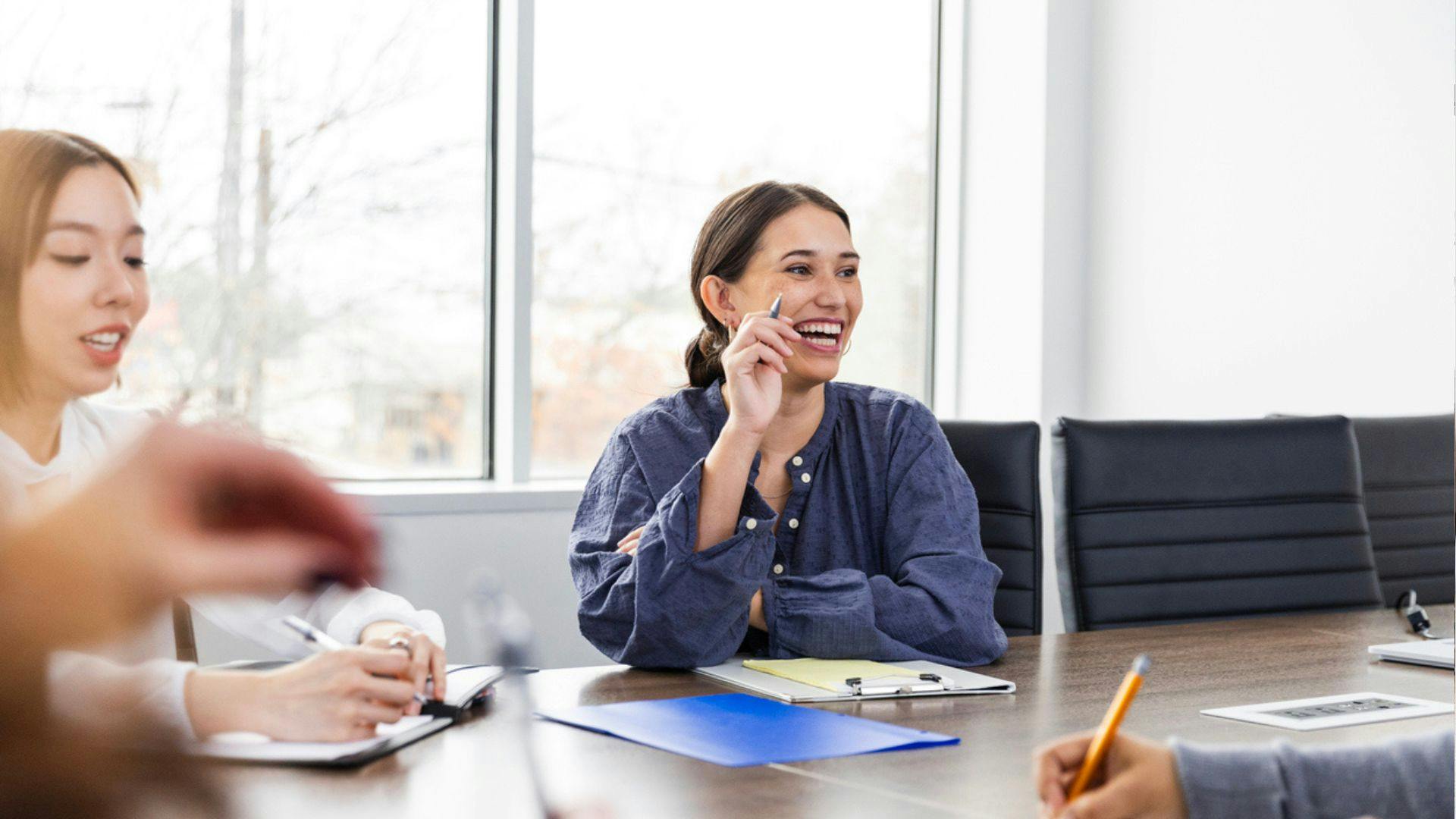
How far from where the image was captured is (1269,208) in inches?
131

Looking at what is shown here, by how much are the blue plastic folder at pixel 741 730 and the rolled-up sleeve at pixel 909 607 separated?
25 centimetres

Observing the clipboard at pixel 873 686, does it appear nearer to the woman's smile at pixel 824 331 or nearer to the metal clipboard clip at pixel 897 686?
the metal clipboard clip at pixel 897 686

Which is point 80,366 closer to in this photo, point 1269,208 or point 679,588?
point 679,588

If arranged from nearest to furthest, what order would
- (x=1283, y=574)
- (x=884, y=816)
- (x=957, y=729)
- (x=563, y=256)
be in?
(x=884, y=816)
(x=957, y=729)
(x=1283, y=574)
(x=563, y=256)

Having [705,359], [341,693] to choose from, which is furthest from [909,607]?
[341,693]

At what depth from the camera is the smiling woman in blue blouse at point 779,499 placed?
58.8 inches

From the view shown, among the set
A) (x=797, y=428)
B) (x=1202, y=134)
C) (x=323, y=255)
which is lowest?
(x=797, y=428)

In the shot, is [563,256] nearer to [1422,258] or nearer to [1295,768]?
[1422,258]

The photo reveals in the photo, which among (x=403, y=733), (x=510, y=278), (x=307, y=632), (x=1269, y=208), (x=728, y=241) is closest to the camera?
(x=307, y=632)

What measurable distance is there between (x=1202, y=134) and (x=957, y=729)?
275cm

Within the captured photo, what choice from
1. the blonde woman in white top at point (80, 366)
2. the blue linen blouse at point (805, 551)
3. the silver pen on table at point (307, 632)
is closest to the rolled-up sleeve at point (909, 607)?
the blue linen blouse at point (805, 551)

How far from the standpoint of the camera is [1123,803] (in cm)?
77

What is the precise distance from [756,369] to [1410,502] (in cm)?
164

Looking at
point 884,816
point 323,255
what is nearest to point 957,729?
point 884,816
